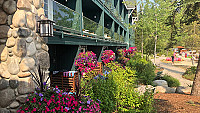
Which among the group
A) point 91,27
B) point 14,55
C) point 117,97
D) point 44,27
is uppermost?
point 91,27

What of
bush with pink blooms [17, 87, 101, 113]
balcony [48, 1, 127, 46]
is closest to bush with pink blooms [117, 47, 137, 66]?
balcony [48, 1, 127, 46]

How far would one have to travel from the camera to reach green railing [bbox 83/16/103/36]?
9.08m

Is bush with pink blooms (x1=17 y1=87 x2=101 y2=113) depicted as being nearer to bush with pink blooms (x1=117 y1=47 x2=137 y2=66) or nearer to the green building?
the green building

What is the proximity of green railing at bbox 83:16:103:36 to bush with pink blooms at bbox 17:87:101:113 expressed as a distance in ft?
18.7

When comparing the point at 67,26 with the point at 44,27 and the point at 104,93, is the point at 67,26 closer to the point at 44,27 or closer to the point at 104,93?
the point at 44,27

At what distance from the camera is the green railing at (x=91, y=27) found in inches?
357

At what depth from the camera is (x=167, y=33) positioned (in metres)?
17.6

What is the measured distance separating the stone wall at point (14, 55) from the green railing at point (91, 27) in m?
5.25

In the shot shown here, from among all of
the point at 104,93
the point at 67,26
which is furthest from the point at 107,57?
the point at 104,93

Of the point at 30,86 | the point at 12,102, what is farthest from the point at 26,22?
the point at 12,102

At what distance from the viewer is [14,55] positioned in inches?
149

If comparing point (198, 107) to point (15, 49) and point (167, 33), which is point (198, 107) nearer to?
point (15, 49)

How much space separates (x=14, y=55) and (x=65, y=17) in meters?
3.35

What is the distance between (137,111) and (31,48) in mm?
3884
